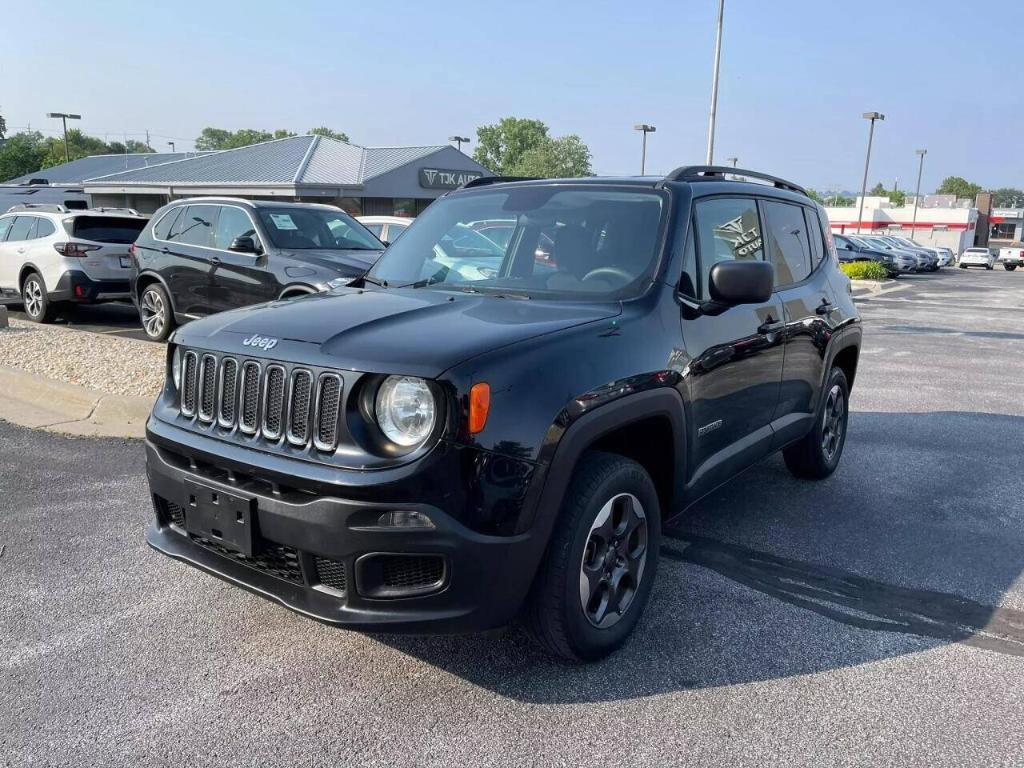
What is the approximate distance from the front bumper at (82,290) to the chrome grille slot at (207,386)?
9.60 metres

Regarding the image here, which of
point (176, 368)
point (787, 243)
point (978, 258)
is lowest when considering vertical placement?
point (978, 258)

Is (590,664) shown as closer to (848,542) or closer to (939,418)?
(848,542)

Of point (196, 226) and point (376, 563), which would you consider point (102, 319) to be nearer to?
point (196, 226)

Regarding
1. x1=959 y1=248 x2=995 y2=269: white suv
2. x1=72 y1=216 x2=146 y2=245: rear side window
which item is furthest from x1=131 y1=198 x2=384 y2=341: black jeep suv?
x1=959 y1=248 x2=995 y2=269: white suv

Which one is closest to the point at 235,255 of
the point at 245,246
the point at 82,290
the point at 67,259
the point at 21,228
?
the point at 245,246

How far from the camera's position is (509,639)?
345 centimetres

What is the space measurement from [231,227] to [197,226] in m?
0.67

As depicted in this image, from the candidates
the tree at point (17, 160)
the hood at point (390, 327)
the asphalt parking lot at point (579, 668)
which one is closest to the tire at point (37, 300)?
the asphalt parking lot at point (579, 668)

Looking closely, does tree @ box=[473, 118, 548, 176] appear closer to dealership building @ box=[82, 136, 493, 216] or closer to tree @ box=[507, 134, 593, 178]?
tree @ box=[507, 134, 593, 178]

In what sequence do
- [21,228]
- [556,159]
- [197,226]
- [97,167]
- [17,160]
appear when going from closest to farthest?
[197,226]
[21,228]
[97,167]
[17,160]
[556,159]

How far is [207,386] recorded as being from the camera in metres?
3.16

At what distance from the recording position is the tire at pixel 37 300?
1180cm

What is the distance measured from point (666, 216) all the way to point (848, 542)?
211cm

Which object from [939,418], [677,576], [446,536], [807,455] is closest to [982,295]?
[939,418]
